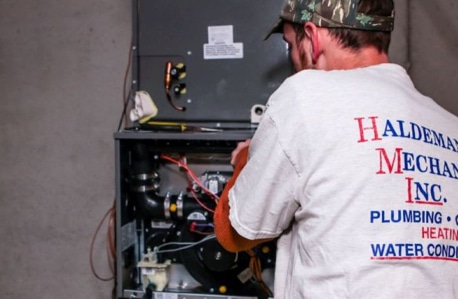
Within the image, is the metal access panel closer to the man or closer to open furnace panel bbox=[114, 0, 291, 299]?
open furnace panel bbox=[114, 0, 291, 299]

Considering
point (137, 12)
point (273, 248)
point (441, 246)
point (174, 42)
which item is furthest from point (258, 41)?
point (441, 246)

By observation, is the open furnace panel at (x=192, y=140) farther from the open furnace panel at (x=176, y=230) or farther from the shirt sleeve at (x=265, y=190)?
the shirt sleeve at (x=265, y=190)

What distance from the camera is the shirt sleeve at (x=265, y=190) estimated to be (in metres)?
0.93

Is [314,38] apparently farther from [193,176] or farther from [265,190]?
[193,176]

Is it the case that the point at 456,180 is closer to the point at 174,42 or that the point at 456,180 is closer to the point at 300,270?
the point at 300,270

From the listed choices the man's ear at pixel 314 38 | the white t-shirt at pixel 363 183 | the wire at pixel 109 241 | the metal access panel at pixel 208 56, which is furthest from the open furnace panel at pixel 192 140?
the white t-shirt at pixel 363 183

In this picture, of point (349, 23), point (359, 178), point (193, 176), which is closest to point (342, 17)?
point (349, 23)

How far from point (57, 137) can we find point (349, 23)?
1345 mm

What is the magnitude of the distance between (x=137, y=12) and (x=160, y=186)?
63 cm

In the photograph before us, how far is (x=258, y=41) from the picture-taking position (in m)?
1.59

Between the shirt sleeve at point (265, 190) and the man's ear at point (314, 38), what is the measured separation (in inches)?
7.7

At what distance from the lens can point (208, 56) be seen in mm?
1614

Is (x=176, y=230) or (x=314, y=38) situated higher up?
(x=314, y=38)

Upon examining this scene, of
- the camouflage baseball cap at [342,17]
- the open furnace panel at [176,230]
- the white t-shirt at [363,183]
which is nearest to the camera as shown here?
the white t-shirt at [363,183]
